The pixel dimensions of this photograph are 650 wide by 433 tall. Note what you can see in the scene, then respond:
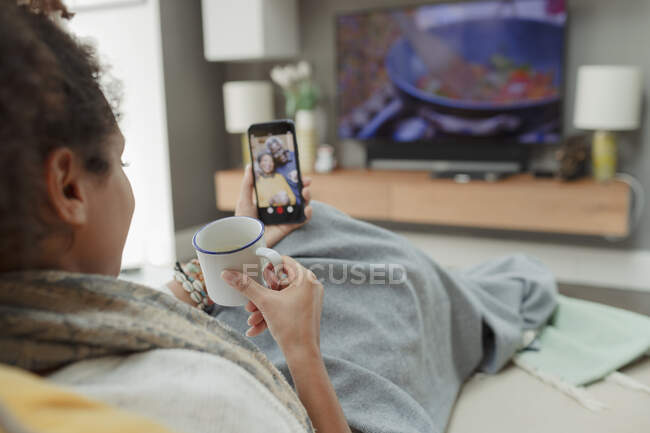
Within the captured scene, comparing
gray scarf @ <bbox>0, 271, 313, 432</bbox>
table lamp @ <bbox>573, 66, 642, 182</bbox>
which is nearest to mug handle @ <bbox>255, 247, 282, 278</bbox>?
gray scarf @ <bbox>0, 271, 313, 432</bbox>

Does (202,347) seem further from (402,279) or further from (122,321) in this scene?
(402,279)

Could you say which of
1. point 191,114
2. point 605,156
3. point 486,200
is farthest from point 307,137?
point 605,156

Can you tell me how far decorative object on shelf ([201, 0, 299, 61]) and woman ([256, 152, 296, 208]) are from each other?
2494 mm

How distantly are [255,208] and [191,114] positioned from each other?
2.89 metres

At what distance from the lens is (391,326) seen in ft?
3.22

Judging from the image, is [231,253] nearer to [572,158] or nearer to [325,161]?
[572,158]

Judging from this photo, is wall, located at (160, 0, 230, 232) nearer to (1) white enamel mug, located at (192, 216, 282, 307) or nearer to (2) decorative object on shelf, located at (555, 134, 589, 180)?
(2) decorative object on shelf, located at (555, 134, 589, 180)

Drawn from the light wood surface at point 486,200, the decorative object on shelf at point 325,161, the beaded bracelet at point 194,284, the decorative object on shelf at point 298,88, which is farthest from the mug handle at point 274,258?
the decorative object on shelf at point 298,88

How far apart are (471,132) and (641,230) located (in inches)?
41.3

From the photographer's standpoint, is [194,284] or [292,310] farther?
[194,284]

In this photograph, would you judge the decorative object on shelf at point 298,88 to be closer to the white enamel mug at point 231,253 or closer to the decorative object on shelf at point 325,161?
the decorative object on shelf at point 325,161

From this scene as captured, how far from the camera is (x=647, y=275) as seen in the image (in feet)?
9.61

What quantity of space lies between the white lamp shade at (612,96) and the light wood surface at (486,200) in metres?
0.31

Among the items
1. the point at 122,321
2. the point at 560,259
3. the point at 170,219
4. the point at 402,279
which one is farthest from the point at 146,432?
the point at 170,219
